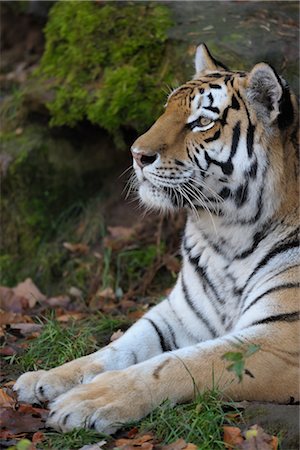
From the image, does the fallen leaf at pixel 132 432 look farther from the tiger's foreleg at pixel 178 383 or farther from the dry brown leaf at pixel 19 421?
the dry brown leaf at pixel 19 421

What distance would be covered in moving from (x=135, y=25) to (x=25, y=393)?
3432 millimetres

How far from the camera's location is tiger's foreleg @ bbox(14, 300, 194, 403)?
420cm

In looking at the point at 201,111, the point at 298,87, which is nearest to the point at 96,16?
the point at 298,87

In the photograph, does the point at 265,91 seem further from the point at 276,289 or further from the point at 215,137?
the point at 276,289

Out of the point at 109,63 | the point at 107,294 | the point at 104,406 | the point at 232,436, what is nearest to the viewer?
the point at 232,436

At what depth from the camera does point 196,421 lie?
368 centimetres

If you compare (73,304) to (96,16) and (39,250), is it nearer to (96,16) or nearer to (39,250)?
(39,250)

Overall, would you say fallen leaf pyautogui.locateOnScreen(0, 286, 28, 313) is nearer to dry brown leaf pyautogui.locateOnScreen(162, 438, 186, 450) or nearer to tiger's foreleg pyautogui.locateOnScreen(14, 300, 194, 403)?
tiger's foreleg pyautogui.locateOnScreen(14, 300, 194, 403)

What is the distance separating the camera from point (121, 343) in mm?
4566

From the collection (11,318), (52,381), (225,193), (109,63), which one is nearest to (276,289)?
(225,193)

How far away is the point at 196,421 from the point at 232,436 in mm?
156

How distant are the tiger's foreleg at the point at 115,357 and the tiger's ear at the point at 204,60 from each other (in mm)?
1267

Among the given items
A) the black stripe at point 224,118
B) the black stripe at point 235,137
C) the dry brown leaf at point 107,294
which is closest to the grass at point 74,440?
the black stripe at point 235,137

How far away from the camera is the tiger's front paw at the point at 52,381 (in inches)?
165
